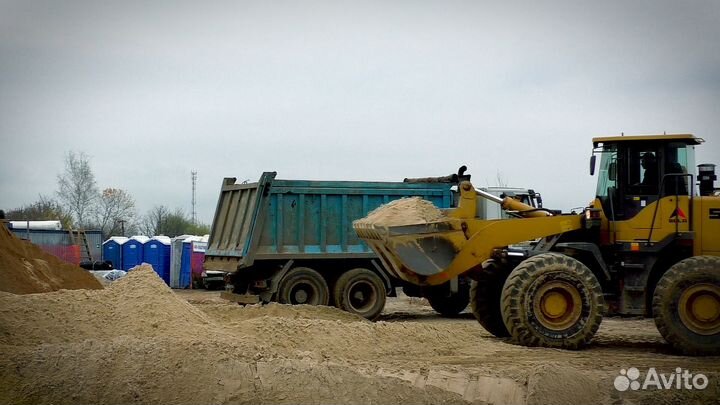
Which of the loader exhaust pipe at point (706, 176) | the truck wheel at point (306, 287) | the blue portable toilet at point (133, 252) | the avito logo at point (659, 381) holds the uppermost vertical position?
the loader exhaust pipe at point (706, 176)

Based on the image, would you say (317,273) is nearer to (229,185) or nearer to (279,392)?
(229,185)

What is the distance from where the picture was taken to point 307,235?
17.4 meters

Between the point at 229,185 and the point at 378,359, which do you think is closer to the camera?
the point at 378,359

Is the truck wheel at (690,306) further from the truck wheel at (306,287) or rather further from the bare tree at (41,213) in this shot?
the bare tree at (41,213)

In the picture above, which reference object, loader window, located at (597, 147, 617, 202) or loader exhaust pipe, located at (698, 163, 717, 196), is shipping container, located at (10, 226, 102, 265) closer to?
loader window, located at (597, 147, 617, 202)

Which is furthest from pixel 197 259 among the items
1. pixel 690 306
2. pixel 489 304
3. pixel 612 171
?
pixel 690 306

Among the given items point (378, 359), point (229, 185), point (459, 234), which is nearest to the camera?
point (378, 359)

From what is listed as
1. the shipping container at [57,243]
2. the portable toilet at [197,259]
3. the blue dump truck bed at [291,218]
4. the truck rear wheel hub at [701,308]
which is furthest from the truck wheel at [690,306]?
the shipping container at [57,243]

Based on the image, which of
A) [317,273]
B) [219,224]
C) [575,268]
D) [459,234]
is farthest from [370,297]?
[575,268]

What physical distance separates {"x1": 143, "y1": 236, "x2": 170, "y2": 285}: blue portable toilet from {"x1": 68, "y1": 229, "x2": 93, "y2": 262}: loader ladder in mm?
2364

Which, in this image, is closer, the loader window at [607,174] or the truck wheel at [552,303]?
the truck wheel at [552,303]

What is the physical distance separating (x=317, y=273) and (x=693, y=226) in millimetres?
7657

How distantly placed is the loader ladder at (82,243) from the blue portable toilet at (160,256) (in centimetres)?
236

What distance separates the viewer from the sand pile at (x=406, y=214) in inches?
493
